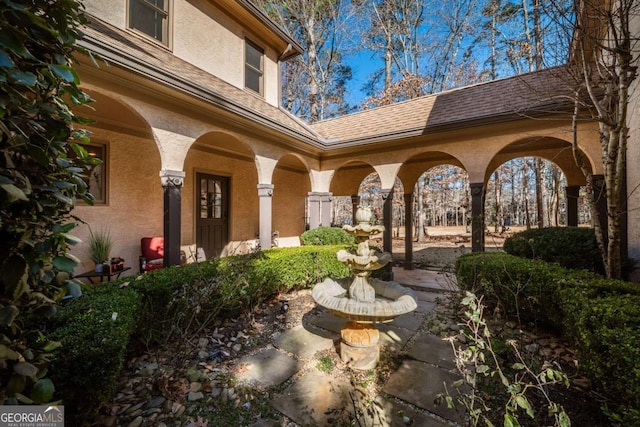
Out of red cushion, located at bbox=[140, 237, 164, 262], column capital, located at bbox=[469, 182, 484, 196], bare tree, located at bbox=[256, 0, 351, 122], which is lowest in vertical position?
red cushion, located at bbox=[140, 237, 164, 262]

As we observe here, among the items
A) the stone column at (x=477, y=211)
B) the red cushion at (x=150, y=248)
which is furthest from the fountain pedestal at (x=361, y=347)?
the red cushion at (x=150, y=248)

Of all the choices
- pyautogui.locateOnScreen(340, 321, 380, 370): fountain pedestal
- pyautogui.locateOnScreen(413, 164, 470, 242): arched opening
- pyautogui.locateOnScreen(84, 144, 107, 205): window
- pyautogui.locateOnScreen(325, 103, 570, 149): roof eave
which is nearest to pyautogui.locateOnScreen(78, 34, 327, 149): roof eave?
pyautogui.locateOnScreen(325, 103, 570, 149): roof eave

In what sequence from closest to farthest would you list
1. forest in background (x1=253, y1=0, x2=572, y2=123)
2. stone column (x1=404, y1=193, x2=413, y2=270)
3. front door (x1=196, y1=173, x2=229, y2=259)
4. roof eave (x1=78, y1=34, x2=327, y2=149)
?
roof eave (x1=78, y1=34, x2=327, y2=149) → front door (x1=196, y1=173, x2=229, y2=259) → stone column (x1=404, y1=193, x2=413, y2=270) → forest in background (x1=253, y1=0, x2=572, y2=123)

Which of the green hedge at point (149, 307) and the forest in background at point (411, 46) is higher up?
the forest in background at point (411, 46)

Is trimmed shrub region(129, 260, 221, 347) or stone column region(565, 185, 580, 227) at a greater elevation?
stone column region(565, 185, 580, 227)

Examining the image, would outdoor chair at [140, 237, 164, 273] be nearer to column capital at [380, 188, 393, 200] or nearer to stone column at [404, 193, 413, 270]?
column capital at [380, 188, 393, 200]

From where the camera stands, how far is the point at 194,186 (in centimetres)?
685

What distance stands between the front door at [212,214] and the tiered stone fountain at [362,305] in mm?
5077

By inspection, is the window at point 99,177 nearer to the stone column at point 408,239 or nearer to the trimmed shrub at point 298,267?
the trimmed shrub at point 298,267

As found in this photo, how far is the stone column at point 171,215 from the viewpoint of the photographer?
4.39 metres

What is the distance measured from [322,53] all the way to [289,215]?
1307cm

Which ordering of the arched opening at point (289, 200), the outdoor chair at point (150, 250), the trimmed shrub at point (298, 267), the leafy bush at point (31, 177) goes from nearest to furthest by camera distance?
the leafy bush at point (31, 177), the trimmed shrub at point (298, 267), the outdoor chair at point (150, 250), the arched opening at point (289, 200)

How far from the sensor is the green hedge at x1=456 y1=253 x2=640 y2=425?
176cm

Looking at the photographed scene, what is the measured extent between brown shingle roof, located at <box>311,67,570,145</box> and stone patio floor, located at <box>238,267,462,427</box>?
4432mm
